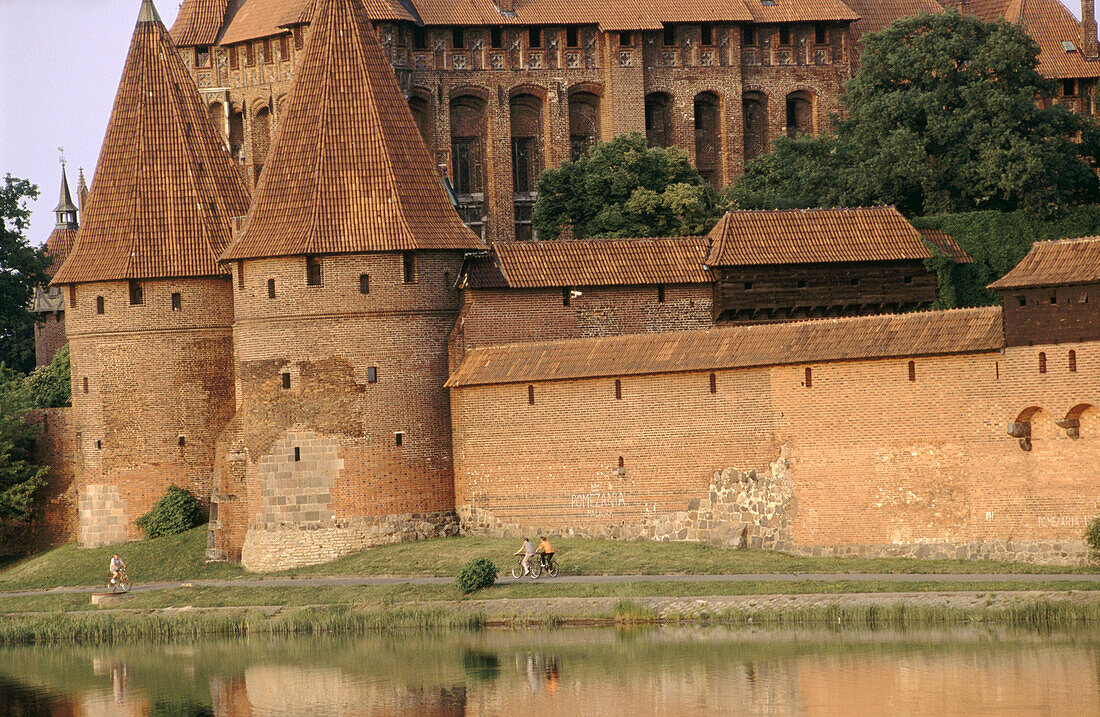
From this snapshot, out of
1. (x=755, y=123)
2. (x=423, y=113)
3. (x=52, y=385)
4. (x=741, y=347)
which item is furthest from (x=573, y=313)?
(x=755, y=123)

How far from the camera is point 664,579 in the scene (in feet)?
110

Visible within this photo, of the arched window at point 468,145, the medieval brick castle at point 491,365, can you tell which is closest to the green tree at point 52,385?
the medieval brick castle at point 491,365

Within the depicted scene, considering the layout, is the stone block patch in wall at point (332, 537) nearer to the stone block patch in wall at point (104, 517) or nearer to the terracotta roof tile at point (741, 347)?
the terracotta roof tile at point (741, 347)

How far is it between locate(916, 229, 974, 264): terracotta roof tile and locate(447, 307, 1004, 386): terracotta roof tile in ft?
29.4

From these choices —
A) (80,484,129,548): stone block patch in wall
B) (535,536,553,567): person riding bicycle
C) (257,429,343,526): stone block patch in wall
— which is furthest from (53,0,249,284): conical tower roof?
(535,536,553,567): person riding bicycle

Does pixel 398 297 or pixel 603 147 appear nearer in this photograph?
pixel 398 297

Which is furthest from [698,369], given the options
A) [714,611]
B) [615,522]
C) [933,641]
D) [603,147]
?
[603,147]

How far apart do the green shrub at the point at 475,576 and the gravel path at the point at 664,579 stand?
0.70 m

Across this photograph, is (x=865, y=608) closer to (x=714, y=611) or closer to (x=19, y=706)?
(x=714, y=611)

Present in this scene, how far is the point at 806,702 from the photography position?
2573 cm

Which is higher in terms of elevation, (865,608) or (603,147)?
(603,147)

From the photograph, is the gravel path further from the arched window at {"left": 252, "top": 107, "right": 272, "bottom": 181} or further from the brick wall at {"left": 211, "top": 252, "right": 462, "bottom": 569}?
the arched window at {"left": 252, "top": 107, "right": 272, "bottom": 181}

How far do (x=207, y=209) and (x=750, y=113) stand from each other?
113 feet

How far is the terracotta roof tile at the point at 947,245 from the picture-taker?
1729 inches
